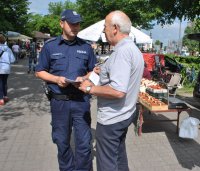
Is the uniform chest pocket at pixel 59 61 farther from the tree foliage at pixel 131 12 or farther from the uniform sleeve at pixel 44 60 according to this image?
the tree foliage at pixel 131 12

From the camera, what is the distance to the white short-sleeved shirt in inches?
118

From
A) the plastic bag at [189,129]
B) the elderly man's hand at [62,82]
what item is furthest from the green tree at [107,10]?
the elderly man's hand at [62,82]

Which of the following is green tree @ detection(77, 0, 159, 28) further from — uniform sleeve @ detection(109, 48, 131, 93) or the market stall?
uniform sleeve @ detection(109, 48, 131, 93)

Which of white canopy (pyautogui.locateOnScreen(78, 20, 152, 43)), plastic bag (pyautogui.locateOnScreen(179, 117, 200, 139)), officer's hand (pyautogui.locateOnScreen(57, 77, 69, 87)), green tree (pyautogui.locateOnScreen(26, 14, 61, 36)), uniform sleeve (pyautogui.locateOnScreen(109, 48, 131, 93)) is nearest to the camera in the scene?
uniform sleeve (pyautogui.locateOnScreen(109, 48, 131, 93))

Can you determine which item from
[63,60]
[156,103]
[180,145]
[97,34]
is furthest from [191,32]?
[63,60]

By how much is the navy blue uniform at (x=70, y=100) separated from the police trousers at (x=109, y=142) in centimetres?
68

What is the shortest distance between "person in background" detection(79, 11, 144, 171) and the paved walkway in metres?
1.71

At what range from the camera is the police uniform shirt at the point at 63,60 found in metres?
3.92

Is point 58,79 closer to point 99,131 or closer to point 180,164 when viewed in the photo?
point 99,131

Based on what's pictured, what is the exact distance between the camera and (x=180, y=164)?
514 cm

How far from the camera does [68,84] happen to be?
3869 mm

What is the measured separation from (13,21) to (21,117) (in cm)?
3212

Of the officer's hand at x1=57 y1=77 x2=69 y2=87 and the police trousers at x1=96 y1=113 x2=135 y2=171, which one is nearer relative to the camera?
the police trousers at x1=96 y1=113 x2=135 y2=171

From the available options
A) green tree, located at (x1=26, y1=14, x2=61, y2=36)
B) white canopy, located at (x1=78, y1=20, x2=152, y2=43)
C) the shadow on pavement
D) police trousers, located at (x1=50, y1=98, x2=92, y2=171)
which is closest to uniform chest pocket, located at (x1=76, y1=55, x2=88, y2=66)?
police trousers, located at (x1=50, y1=98, x2=92, y2=171)
